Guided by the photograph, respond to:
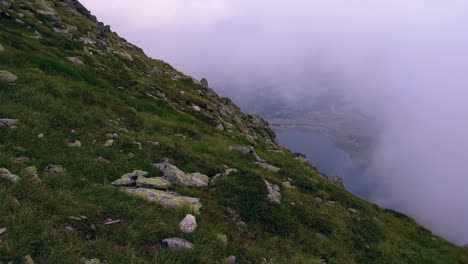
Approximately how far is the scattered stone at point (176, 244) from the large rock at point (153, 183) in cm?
360

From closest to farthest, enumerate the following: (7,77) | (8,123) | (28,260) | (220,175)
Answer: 1. (28,260)
2. (8,123)
3. (220,175)
4. (7,77)

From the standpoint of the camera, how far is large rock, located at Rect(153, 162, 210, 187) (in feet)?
46.7

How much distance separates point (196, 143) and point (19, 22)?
25571mm

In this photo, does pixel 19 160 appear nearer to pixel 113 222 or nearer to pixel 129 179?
pixel 129 179

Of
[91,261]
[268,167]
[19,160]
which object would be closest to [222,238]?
[91,261]

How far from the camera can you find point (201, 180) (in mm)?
15188

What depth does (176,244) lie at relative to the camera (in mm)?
9508

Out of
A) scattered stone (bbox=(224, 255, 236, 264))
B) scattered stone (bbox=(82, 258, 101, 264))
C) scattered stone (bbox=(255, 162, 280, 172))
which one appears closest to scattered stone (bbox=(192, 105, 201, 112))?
scattered stone (bbox=(255, 162, 280, 172))

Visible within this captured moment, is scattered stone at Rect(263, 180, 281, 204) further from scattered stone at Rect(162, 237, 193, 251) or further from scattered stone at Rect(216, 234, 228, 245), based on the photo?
scattered stone at Rect(162, 237, 193, 251)

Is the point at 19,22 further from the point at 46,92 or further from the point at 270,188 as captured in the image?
the point at 270,188

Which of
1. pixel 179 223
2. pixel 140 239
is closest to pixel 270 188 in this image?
pixel 179 223

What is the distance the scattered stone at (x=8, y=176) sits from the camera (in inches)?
391

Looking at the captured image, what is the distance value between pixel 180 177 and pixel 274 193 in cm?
420

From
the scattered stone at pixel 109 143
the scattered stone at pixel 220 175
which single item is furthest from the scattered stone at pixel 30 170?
the scattered stone at pixel 220 175
